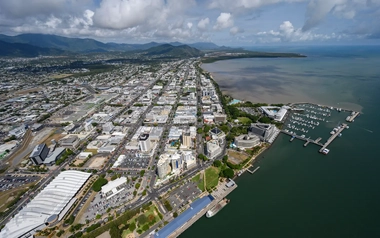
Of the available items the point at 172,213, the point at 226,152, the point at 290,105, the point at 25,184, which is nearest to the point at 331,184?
the point at 226,152

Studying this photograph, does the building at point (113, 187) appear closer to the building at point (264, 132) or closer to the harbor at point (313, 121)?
the building at point (264, 132)

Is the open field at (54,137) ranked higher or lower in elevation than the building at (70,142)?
lower

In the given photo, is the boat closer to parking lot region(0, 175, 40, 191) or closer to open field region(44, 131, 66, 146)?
parking lot region(0, 175, 40, 191)

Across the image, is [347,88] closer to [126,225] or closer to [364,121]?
[364,121]

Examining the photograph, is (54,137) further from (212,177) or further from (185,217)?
(212,177)

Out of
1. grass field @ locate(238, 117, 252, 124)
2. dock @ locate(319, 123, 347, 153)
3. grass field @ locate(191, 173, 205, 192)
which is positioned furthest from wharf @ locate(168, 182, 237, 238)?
grass field @ locate(238, 117, 252, 124)

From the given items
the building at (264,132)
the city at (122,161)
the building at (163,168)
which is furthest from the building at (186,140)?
the building at (264,132)

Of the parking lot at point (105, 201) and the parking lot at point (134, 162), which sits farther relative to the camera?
the parking lot at point (134, 162)

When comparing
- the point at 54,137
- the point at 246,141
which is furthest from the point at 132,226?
the point at 54,137
